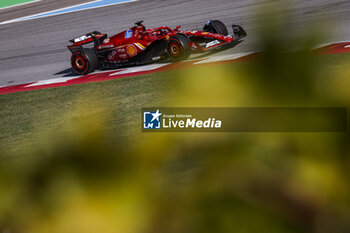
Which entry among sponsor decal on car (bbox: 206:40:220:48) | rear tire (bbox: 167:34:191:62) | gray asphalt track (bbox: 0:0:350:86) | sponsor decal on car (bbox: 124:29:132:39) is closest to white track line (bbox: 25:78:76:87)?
gray asphalt track (bbox: 0:0:350:86)

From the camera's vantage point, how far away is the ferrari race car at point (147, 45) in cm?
1112

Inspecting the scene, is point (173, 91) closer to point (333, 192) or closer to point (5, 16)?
point (333, 192)

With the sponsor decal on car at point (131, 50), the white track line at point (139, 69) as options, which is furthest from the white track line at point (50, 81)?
the sponsor decal on car at point (131, 50)

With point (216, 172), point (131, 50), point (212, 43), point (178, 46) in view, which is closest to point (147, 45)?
point (131, 50)

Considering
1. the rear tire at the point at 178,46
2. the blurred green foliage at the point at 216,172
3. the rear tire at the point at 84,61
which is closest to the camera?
the blurred green foliage at the point at 216,172

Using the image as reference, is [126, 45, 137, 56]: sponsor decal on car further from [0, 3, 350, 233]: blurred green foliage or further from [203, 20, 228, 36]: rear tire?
[0, 3, 350, 233]: blurred green foliage

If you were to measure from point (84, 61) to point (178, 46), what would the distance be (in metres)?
2.58

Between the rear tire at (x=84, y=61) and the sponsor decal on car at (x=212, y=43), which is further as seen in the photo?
the rear tire at (x=84, y=61)

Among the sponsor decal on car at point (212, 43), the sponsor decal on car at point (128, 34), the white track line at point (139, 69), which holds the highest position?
Answer: the sponsor decal on car at point (128, 34)

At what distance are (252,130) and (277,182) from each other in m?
0.19

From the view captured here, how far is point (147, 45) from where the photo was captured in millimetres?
11594

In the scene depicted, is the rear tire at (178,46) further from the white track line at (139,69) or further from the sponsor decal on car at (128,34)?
the sponsor decal on car at (128,34)

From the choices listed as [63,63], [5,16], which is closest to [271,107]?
[63,63]

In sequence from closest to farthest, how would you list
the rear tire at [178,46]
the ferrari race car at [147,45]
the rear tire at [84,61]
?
the rear tire at [178,46] < the ferrari race car at [147,45] < the rear tire at [84,61]
